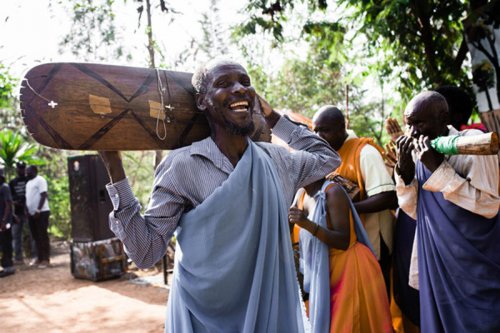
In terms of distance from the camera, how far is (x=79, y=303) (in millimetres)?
6516

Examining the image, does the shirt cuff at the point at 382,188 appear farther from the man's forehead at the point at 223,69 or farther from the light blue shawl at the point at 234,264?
the man's forehead at the point at 223,69

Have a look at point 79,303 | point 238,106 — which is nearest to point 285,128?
point 238,106

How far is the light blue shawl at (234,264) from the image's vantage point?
1.75 metres

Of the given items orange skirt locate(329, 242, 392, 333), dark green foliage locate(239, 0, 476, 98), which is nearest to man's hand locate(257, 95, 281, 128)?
orange skirt locate(329, 242, 392, 333)

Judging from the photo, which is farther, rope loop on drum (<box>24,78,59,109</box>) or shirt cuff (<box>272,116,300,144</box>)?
shirt cuff (<box>272,116,300,144</box>)

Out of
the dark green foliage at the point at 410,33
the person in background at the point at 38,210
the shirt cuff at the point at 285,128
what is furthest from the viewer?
the person in background at the point at 38,210

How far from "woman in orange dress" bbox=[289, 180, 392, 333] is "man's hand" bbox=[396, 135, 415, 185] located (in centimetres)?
50

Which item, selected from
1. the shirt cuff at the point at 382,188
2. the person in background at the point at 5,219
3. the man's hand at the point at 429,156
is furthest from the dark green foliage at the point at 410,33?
the person in background at the point at 5,219

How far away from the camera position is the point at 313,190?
10.9ft

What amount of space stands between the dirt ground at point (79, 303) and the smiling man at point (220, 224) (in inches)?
140

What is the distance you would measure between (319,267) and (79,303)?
448 centimetres

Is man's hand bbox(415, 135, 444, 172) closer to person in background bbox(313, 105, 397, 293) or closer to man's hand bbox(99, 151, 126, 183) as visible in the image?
person in background bbox(313, 105, 397, 293)

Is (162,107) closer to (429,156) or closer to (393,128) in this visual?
(429,156)

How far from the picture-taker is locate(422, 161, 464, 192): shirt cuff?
2484 millimetres
